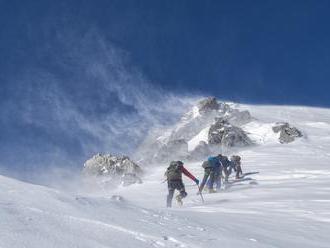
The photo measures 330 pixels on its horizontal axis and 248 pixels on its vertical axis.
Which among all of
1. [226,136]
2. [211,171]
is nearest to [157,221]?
[211,171]

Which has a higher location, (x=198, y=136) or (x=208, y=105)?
(x=208, y=105)

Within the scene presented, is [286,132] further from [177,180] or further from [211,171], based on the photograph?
[177,180]

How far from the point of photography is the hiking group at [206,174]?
1998cm

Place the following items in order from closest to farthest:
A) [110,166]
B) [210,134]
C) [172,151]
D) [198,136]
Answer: [110,166]
[172,151]
[210,134]
[198,136]

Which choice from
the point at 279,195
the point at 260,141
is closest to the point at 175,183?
the point at 279,195

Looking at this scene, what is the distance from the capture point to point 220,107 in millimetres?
55938

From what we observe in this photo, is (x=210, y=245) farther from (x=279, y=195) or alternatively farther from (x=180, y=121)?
(x=180, y=121)

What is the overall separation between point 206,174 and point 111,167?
16378 mm

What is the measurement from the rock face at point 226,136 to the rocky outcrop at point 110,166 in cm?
822

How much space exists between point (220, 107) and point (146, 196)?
30290 mm

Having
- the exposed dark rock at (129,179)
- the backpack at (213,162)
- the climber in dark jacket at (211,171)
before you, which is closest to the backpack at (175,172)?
the climber in dark jacket at (211,171)

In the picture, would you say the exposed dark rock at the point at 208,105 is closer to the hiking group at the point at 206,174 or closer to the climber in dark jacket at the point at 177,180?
the hiking group at the point at 206,174

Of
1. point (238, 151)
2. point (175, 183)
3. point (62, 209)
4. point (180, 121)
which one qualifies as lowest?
point (62, 209)

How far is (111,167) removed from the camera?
39688 millimetres
